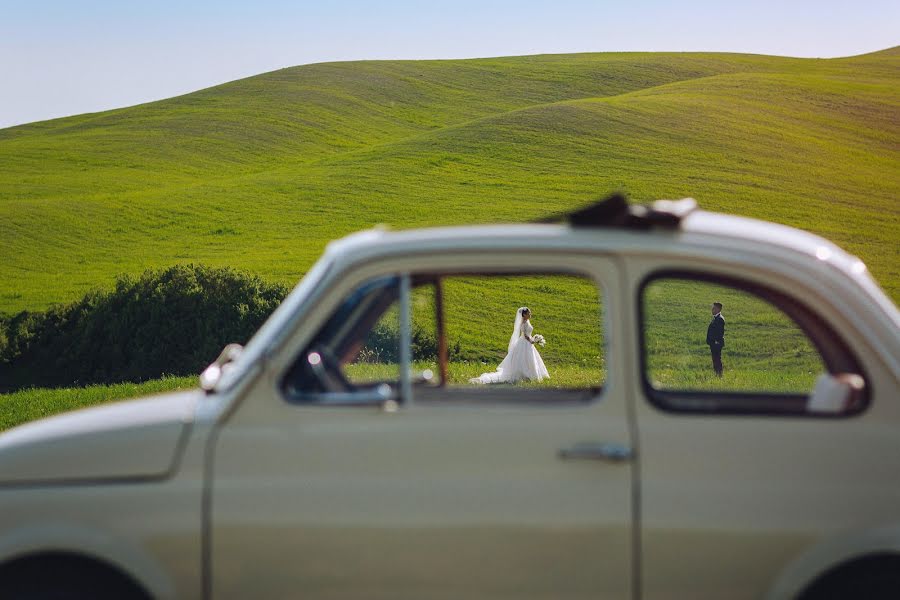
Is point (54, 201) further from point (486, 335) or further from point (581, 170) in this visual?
point (486, 335)

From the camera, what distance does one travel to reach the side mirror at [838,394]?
3.89 meters

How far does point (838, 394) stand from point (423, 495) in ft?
5.17

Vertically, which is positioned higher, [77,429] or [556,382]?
[77,429]

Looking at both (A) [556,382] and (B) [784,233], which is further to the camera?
(A) [556,382]

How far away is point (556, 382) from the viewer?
21.3 meters

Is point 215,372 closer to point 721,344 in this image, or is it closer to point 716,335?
point 716,335

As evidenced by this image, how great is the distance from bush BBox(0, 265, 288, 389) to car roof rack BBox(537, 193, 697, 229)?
2275 cm

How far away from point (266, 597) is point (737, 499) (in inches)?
69.1

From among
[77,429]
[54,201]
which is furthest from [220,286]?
[54,201]

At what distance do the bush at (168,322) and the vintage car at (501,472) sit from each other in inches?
879

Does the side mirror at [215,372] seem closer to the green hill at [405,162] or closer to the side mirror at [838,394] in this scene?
the side mirror at [838,394]

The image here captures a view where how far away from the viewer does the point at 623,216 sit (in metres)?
4.13

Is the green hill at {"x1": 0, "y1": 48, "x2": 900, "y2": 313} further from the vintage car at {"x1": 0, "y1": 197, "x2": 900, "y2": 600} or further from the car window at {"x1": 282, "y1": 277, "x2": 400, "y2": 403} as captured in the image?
the vintage car at {"x1": 0, "y1": 197, "x2": 900, "y2": 600}

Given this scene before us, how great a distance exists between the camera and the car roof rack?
4109mm
